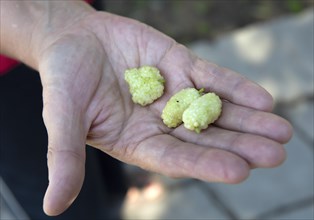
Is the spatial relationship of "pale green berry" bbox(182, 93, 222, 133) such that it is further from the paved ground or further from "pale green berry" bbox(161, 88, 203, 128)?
the paved ground

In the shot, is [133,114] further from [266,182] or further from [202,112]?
[266,182]

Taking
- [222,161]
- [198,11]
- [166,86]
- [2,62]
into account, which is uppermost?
[222,161]

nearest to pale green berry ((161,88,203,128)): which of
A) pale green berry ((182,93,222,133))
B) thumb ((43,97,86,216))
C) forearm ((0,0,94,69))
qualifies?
pale green berry ((182,93,222,133))

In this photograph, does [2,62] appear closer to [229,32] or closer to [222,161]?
[222,161]

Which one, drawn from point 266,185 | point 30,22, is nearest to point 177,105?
point 30,22

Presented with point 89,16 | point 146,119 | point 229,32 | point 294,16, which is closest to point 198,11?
point 229,32

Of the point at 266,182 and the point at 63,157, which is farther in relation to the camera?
the point at 266,182
